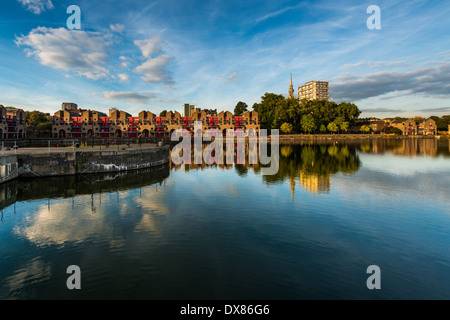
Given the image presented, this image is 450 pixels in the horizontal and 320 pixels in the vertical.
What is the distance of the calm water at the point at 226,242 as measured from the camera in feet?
30.6

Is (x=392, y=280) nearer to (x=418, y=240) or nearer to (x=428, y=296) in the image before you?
(x=428, y=296)

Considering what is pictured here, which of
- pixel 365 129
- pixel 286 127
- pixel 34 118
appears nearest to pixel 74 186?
pixel 286 127

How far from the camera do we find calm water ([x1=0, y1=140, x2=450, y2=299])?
368 inches

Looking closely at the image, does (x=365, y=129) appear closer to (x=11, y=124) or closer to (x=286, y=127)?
(x=286, y=127)

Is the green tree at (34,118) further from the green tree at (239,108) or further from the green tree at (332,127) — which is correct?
the green tree at (332,127)

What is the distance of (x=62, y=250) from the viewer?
40.4ft

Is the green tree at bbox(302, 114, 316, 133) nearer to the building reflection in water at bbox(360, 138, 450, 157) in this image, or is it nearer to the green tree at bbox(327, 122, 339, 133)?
the green tree at bbox(327, 122, 339, 133)

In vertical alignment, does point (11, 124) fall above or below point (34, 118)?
below

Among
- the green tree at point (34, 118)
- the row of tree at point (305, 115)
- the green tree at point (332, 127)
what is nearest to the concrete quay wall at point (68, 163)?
the row of tree at point (305, 115)

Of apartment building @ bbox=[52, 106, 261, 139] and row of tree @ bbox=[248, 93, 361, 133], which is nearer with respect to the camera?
apartment building @ bbox=[52, 106, 261, 139]

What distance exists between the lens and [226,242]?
1327 centimetres

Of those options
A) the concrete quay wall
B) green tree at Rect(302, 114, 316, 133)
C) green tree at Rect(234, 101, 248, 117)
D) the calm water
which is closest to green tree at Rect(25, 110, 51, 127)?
green tree at Rect(234, 101, 248, 117)

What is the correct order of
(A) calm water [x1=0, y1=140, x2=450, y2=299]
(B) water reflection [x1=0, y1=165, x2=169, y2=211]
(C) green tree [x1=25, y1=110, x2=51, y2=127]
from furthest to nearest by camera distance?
(C) green tree [x1=25, y1=110, x2=51, y2=127] < (B) water reflection [x1=0, y1=165, x2=169, y2=211] < (A) calm water [x1=0, y1=140, x2=450, y2=299]
